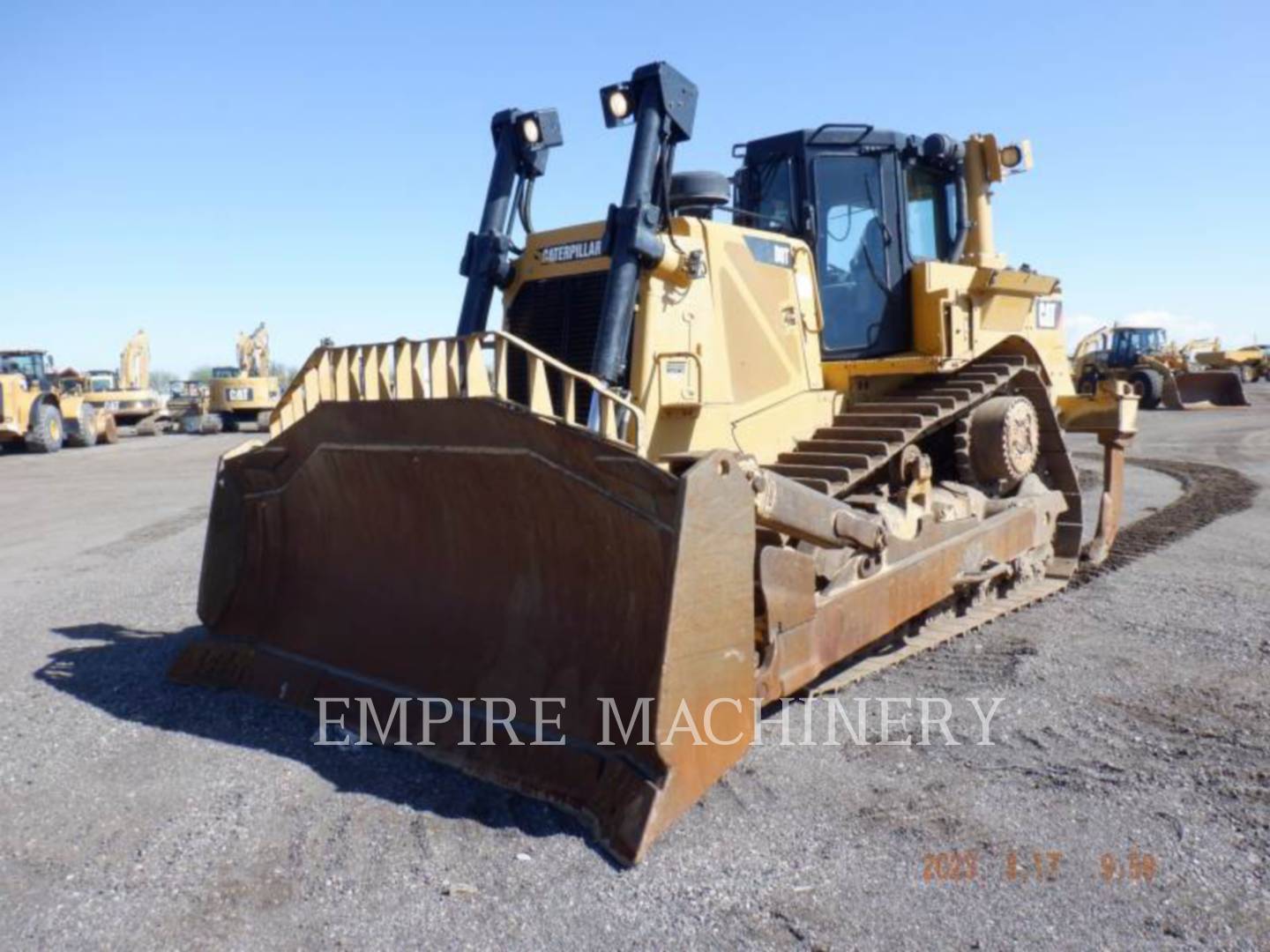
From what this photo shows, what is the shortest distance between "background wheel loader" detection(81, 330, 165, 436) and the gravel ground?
2780cm

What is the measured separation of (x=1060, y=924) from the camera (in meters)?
2.87

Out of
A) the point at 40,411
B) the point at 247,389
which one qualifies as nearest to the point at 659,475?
the point at 40,411

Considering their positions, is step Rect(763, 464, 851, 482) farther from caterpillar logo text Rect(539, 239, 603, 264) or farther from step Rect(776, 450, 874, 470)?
caterpillar logo text Rect(539, 239, 603, 264)

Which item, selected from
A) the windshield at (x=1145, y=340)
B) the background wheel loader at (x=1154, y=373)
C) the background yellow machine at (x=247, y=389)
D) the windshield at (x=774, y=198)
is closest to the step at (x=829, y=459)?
the windshield at (x=774, y=198)

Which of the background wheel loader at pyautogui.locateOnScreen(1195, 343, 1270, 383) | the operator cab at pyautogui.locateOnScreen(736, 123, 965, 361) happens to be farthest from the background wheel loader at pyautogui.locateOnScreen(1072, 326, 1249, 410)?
the operator cab at pyautogui.locateOnScreen(736, 123, 965, 361)

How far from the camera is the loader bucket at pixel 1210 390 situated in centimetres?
2691

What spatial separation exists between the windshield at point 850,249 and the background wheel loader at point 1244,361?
36351 millimetres

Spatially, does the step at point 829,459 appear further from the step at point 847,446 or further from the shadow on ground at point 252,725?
the shadow on ground at point 252,725

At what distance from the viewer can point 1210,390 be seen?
89.2 feet

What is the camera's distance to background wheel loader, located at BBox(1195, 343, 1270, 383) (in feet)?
126

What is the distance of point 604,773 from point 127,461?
21850 mm

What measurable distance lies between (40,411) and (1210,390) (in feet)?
95.4

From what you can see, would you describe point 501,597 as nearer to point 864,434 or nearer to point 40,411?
point 864,434

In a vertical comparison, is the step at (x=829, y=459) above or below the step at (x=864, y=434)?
below
